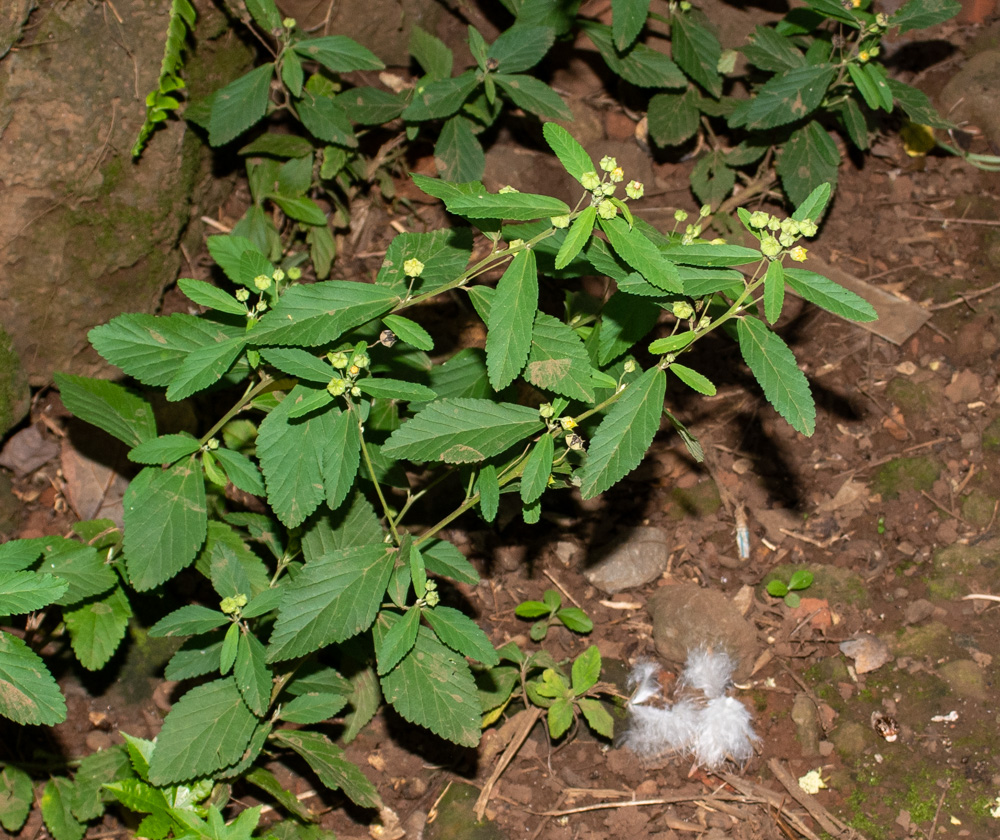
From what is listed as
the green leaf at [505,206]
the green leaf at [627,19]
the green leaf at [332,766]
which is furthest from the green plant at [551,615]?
the green leaf at [627,19]

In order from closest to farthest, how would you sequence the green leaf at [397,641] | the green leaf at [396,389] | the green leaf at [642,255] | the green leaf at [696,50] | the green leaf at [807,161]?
the green leaf at [642,255] < the green leaf at [396,389] < the green leaf at [397,641] < the green leaf at [807,161] < the green leaf at [696,50]

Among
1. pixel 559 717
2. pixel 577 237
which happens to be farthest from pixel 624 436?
pixel 559 717

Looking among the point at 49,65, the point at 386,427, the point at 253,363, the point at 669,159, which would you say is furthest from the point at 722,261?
the point at 49,65

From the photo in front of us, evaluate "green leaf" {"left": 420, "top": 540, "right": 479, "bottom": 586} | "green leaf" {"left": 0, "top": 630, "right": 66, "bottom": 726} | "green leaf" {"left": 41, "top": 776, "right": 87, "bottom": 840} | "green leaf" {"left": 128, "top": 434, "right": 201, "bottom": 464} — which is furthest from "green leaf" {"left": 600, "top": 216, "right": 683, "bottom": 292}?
"green leaf" {"left": 41, "top": 776, "right": 87, "bottom": 840}

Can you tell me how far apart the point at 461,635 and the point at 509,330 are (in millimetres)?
827

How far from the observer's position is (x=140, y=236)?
309 centimetres

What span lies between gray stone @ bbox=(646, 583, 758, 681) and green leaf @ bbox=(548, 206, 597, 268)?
158 centimetres

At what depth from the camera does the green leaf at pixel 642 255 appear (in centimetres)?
181

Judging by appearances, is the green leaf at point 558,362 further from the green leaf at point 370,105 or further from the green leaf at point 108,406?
the green leaf at point 370,105

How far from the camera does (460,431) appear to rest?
6.62ft

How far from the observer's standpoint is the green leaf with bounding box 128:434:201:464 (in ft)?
7.57

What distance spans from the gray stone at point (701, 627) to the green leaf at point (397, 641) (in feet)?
3.67

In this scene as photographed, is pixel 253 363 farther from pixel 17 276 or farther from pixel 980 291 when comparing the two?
pixel 980 291

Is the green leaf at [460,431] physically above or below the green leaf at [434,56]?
below
